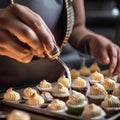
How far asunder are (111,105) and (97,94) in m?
0.11

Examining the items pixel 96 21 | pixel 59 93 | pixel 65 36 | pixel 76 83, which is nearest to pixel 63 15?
pixel 65 36

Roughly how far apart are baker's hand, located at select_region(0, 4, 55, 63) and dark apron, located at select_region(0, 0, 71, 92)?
1.02 ft

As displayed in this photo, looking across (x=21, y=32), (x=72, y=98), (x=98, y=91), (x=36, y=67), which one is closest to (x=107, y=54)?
(x=36, y=67)

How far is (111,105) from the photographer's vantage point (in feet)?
3.13

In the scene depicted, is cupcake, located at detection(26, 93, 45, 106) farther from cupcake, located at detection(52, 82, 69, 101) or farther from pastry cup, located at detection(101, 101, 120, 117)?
pastry cup, located at detection(101, 101, 120, 117)

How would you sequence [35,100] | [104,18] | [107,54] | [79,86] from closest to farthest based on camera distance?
1. [35,100]
2. [79,86]
3. [107,54]
4. [104,18]

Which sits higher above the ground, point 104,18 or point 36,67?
point 104,18

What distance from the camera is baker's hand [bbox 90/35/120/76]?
4.78 ft

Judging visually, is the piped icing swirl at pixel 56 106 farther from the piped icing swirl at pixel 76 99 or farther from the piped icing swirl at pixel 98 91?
the piped icing swirl at pixel 98 91

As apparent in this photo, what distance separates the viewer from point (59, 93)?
1071mm

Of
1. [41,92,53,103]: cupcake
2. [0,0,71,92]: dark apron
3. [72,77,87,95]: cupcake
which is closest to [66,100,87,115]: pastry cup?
[41,92,53,103]: cupcake

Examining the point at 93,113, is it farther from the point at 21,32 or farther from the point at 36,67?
the point at 36,67

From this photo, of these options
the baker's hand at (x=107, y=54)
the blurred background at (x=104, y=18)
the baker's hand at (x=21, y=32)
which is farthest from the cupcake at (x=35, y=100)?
the blurred background at (x=104, y=18)

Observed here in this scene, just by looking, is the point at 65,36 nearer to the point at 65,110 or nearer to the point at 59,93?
the point at 59,93
